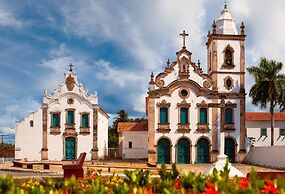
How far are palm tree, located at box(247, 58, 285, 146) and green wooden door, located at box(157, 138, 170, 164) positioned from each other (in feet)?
27.5

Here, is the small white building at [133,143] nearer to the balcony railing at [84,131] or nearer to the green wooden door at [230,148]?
the balcony railing at [84,131]

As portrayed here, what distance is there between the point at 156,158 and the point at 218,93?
748 centimetres

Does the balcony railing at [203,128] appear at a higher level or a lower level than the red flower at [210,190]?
higher

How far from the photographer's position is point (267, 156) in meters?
32.3

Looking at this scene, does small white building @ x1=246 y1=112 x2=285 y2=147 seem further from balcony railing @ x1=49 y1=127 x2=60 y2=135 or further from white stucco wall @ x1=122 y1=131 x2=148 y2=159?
balcony railing @ x1=49 y1=127 x2=60 y2=135

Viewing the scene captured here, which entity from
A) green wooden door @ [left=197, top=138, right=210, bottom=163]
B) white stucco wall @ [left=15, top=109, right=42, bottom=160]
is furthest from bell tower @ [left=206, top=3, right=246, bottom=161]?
white stucco wall @ [left=15, top=109, right=42, bottom=160]

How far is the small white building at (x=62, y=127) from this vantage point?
37281 mm

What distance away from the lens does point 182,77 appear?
116 ft

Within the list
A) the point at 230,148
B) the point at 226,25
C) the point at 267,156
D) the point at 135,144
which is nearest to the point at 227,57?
the point at 226,25

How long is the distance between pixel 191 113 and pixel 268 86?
687 centimetres

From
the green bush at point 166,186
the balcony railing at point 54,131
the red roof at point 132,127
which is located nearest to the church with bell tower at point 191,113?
the red roof at point 132,127

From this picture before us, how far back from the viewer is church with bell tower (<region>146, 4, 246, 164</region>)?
35.0m

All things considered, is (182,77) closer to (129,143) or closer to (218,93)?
(218,93)

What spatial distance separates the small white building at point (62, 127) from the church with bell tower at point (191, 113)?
5.99 metres
